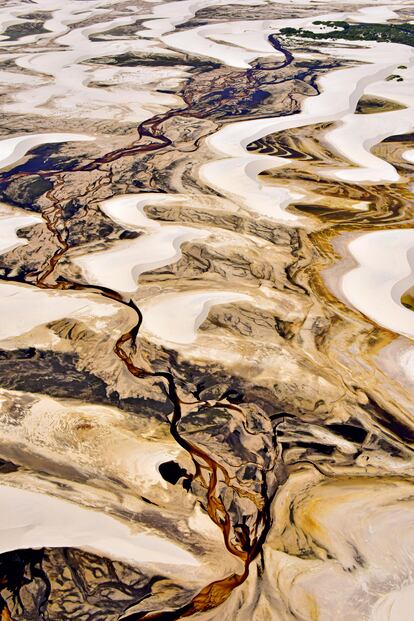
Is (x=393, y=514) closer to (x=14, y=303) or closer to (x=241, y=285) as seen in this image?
(x=241, y=285)

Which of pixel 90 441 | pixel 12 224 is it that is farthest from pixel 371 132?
pixel 90 441

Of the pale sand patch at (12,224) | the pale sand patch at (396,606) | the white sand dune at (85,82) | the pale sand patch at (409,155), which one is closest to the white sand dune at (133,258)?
the pale sand patch at (12,224)

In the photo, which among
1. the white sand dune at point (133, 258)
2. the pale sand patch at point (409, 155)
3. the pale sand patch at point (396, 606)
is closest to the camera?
the pale sand patch at point (396, 606)

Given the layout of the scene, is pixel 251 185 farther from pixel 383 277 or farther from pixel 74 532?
pixel 74 532

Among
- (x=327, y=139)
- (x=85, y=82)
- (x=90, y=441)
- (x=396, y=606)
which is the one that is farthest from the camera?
(x=85, y=82)

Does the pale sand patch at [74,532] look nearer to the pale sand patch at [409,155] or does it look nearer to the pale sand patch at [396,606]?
the pale sand patch at [396,606]

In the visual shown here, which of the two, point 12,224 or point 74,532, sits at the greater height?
point 12,224
